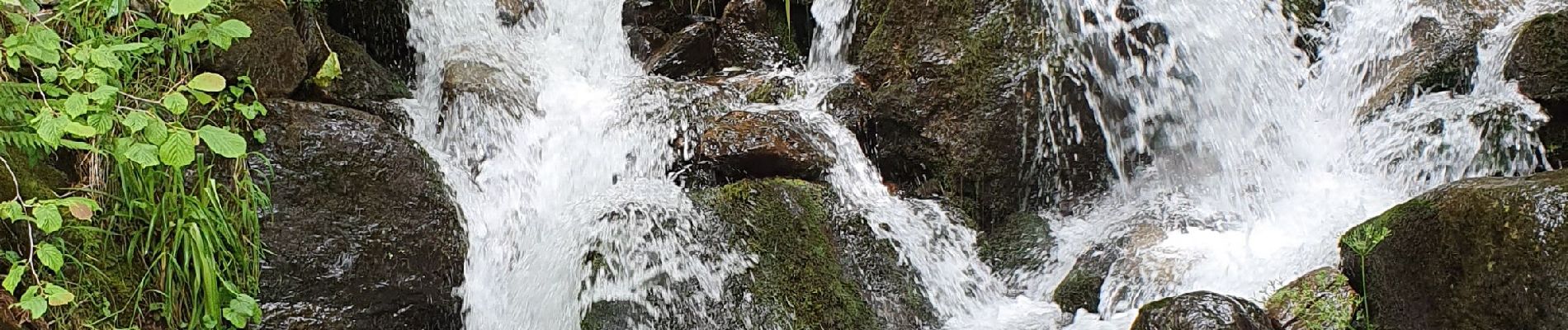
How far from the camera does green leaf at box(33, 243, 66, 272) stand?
2.84 m

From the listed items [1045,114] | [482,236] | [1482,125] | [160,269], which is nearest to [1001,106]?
[1045,114]

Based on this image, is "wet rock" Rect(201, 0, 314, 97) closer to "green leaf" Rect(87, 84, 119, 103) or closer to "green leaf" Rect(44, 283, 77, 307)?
"green leaf" Rect(87, 84, 119, 103)

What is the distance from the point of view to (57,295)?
285cm

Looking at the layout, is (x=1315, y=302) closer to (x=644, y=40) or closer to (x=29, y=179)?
(x=29, y=179)

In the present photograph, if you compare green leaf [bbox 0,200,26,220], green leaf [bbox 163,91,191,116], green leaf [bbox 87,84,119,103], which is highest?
green leaf [bbox 87,84,119,103]

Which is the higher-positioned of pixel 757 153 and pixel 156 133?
pixel 156 133

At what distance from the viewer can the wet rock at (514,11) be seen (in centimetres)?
612

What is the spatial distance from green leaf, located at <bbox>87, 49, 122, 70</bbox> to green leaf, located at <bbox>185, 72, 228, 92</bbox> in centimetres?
21

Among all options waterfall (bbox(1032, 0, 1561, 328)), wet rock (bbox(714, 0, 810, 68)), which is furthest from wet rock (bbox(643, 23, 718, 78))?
waterfall (bbox(1032, 0, 1561, 328))

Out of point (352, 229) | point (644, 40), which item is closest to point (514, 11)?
point (644, 40)

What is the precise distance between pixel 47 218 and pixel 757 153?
8.41 ft

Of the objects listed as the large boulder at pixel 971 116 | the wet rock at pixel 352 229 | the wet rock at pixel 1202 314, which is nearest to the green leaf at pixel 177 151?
the wet rock at pixel 352 229

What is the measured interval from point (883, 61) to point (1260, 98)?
6.25ft

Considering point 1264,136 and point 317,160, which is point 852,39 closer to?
point 1264,136
